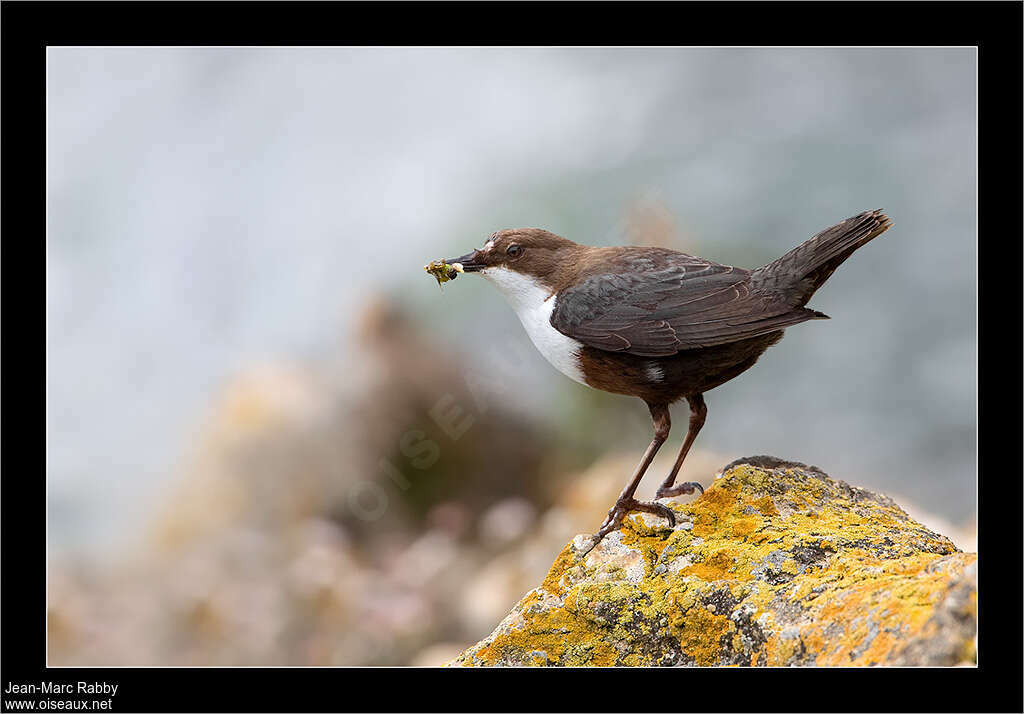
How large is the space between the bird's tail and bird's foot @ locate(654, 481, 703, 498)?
874mm

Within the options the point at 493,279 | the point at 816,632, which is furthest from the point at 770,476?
the point at 493,279

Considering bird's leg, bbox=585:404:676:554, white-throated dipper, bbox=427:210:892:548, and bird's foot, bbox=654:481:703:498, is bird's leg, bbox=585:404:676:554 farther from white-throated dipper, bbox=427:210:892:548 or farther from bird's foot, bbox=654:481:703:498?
bird's foot, bbox=654:481:703:498

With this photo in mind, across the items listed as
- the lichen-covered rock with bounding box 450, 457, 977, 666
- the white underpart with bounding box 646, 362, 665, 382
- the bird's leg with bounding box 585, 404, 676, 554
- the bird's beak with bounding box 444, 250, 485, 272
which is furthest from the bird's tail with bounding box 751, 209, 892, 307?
the bird's beak with bounding box 444, 250, 485, 272

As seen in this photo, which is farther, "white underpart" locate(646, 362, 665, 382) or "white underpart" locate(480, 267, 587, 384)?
"white underpart" locate(480, 267, 587, 384)

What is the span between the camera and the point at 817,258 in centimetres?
332

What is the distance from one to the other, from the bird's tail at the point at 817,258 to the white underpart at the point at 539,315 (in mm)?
727

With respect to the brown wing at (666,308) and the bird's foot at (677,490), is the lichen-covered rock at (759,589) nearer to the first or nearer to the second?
the bird's foot at (677,490)

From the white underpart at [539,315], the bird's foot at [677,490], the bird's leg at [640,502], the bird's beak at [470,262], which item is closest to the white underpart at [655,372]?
the bird's leg at [640,502]

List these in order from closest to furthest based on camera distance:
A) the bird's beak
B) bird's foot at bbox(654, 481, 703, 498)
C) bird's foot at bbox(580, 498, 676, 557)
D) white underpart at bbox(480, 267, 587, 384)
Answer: bird's foot at bbox(580, 498, 676, 557) → white underpart at bbox(480, 267, 587, 384) → the bird's beak → bird's foot at bbox(654, 481, 703, 498)

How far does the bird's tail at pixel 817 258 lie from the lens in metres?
3.25

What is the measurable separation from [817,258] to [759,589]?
1.20m

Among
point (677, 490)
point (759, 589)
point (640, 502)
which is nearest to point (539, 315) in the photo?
point (640, 502)

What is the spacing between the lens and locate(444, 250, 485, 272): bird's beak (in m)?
3.63

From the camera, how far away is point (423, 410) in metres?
6.77
